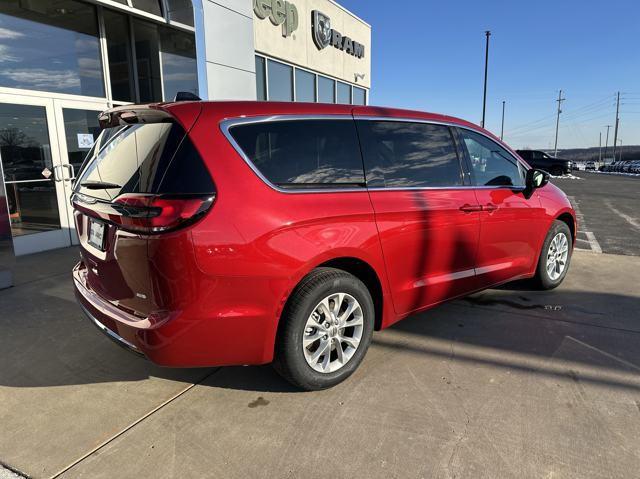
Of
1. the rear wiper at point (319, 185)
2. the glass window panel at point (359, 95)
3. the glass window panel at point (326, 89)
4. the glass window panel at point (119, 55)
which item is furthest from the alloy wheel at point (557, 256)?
the glass window panel at point (359, 95)

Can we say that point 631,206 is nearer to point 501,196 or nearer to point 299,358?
point 501,196

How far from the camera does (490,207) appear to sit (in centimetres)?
385

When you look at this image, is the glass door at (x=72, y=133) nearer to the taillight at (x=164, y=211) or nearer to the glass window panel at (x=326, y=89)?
the taillight at (x=164, y=211)

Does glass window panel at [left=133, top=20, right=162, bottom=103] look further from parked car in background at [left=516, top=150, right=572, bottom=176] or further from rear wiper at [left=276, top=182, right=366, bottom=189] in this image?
parked car in background at [left=516, top=150, right=572, bottom=176]

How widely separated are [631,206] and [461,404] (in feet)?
43.8

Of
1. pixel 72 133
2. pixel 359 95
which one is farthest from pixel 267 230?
pixel 359 95

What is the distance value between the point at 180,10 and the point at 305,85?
4.98 m

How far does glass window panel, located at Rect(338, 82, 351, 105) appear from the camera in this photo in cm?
1449

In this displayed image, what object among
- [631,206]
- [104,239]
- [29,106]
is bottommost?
[631,206]

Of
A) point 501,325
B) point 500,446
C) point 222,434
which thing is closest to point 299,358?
point 222,434

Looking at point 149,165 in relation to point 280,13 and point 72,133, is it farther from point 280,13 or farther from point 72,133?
point 280,13

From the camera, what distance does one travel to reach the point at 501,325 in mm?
3928

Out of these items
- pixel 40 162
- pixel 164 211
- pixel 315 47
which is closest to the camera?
pixel 164 211

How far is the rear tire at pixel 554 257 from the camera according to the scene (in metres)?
4.65
